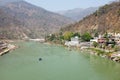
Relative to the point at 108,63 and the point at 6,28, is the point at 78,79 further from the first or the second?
the point at 6,28

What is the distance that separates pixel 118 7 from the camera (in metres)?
92.7

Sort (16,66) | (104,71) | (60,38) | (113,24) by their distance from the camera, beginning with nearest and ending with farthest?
1. (104,71)
2. (16,66)
3. (113,24)
4. (60,38)

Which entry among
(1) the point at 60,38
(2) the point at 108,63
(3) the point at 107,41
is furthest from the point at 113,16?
(2) the point at 108,63

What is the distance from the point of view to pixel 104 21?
9431 cm

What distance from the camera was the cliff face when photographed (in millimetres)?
87625

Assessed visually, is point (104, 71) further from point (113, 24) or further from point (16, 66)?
point (113, 24)

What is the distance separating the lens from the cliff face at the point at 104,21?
3450 inches

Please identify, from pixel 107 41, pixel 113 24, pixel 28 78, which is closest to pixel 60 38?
pixel 113 24

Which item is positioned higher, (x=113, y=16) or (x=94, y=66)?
(x=113, y=16)

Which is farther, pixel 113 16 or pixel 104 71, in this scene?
pixel 113 16

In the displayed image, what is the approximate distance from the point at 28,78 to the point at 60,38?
6269 centimetres

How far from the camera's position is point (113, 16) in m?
Answer: 91.7

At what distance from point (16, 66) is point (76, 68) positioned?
7.65 metres

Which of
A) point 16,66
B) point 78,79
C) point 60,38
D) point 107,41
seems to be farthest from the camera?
point 60,38
